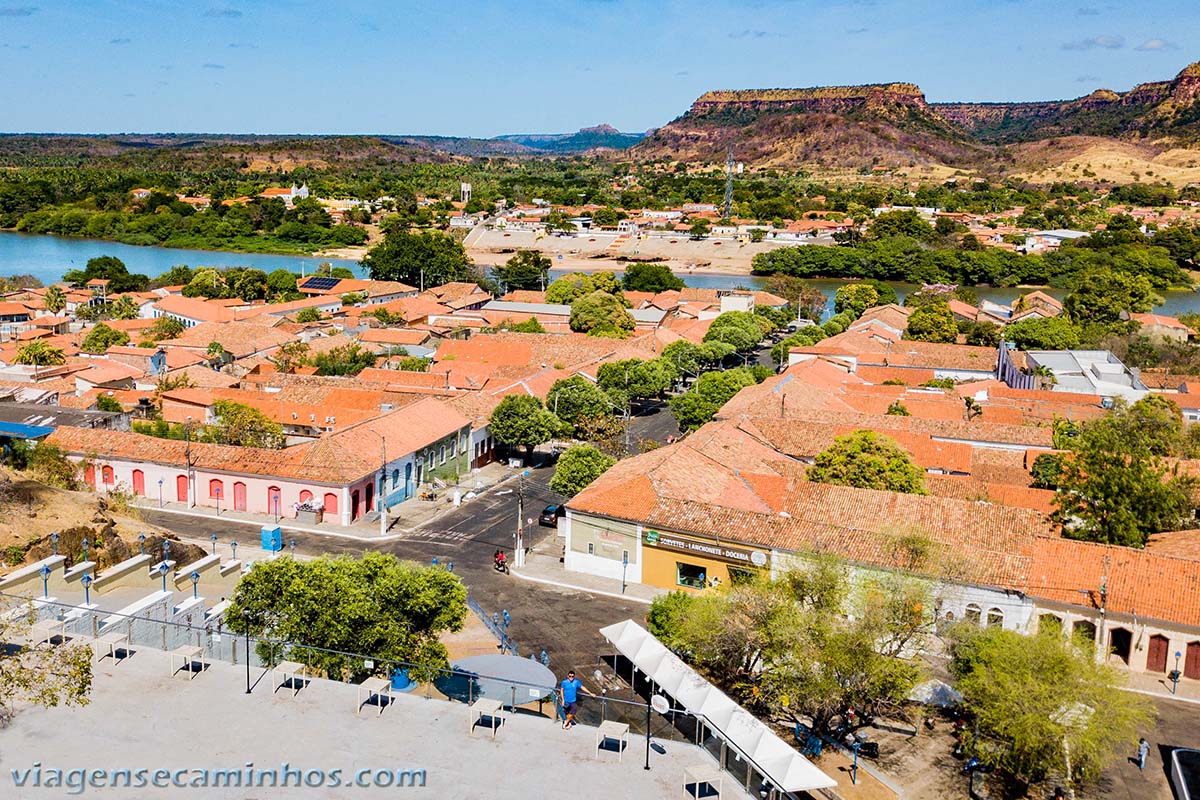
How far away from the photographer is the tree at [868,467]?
2923 cm

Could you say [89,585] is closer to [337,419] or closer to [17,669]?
[17,669]

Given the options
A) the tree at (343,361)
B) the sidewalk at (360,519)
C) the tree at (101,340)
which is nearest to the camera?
the sidewalk at (360,519)

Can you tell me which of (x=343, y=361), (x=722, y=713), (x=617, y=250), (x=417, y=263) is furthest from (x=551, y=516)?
(x=617, y=250)

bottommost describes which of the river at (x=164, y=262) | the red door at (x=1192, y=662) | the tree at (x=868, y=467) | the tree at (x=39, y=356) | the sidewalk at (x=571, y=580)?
the sidewalk at (x=571, y=580)

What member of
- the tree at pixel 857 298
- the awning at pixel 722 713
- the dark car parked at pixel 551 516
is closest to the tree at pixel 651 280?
the tree at pixel 857 298

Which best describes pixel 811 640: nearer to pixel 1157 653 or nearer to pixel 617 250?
pixel 1157 653

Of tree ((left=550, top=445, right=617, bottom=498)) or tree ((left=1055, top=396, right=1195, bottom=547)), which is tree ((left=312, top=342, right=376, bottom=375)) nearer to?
tree ((left=550, top=445, right=617, bottom=498))

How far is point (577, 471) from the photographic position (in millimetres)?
30750

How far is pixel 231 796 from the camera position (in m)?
11.2

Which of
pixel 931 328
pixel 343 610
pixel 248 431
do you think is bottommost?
pixel 248 431

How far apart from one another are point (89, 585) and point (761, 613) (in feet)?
36.8

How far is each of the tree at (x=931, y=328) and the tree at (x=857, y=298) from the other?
1308 centimetres

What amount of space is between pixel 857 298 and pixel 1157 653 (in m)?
57.5

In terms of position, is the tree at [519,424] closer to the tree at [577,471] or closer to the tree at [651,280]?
the tree at [577,471]
